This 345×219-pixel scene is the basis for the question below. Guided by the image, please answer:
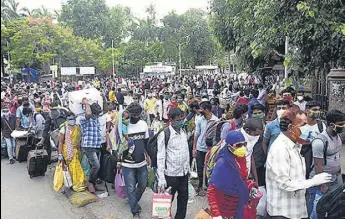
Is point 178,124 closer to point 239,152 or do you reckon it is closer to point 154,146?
point 154,146

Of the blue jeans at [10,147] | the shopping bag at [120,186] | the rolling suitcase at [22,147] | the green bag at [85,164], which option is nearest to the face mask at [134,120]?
the shopping bag at [120,186]

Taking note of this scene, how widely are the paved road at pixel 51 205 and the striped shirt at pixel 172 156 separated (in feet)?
3.77

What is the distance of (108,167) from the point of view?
634cm

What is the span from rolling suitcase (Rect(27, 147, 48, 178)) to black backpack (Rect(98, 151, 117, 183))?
1711 mm

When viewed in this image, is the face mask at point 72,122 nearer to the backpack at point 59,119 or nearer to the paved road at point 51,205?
the paved road at point 51,205

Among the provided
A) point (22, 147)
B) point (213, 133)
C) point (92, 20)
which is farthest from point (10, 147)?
point (92, 20)

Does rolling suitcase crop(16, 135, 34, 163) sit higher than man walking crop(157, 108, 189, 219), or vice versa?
man walking crop(157, 108, 189, 219)

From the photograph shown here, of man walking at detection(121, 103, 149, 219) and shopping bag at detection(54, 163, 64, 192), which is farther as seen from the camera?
shopping bag at detection(54, 163, 64, 192)

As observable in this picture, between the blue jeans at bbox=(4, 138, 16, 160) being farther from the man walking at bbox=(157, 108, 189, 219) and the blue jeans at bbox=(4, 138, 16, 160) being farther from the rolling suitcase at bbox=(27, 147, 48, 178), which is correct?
the man walking at bbox=(157, 108, 189, 219)

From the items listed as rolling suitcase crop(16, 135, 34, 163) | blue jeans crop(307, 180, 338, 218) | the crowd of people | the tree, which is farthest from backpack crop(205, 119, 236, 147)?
the tree

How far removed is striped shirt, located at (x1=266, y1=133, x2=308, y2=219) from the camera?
3.28 meters

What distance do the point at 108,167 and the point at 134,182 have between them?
120 cm

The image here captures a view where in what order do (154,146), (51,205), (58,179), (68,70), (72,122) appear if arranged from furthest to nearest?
(68,70) → (58,179) → (72,122) → (51,205) → (154,146)

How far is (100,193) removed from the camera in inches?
256
